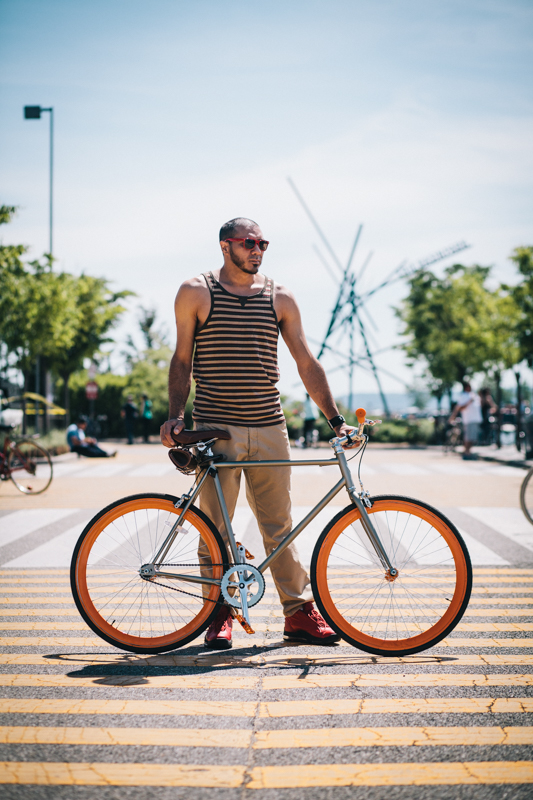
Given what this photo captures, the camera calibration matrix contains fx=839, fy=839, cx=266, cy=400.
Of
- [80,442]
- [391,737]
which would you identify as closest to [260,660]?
[391,737]

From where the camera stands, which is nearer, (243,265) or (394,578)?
(394,578)

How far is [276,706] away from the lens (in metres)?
3.27

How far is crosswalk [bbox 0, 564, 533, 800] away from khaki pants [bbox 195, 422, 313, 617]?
1.06 feet

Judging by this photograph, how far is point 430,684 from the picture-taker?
11.7ft

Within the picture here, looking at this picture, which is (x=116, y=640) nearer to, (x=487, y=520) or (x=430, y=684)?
(x=430, y=684)

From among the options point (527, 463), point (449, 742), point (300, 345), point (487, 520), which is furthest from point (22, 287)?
point (449, 742)

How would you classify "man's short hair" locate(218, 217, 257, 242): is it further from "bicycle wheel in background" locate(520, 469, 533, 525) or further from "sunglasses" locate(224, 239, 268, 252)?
"bicycle wheel in background" locate(520, 469, 533, 525)

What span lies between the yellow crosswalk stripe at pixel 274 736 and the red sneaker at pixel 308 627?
1.23 meters

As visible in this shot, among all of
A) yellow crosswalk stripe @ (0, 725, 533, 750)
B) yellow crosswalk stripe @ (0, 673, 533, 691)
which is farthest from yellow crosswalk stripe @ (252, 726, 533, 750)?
yellow crosswalk stripe @ (0, 673, 533, 691)

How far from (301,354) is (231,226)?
2.47 feet

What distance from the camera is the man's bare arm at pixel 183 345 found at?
165 inches

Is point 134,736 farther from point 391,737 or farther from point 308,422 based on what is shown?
point 308,422

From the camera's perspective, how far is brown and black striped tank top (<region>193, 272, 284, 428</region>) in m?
4.24

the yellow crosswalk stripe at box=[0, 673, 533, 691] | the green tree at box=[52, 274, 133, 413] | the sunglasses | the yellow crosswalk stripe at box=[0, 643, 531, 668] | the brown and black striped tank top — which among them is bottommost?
the yellow crosswalk stripe at box=[0, 643, 531, 668]
